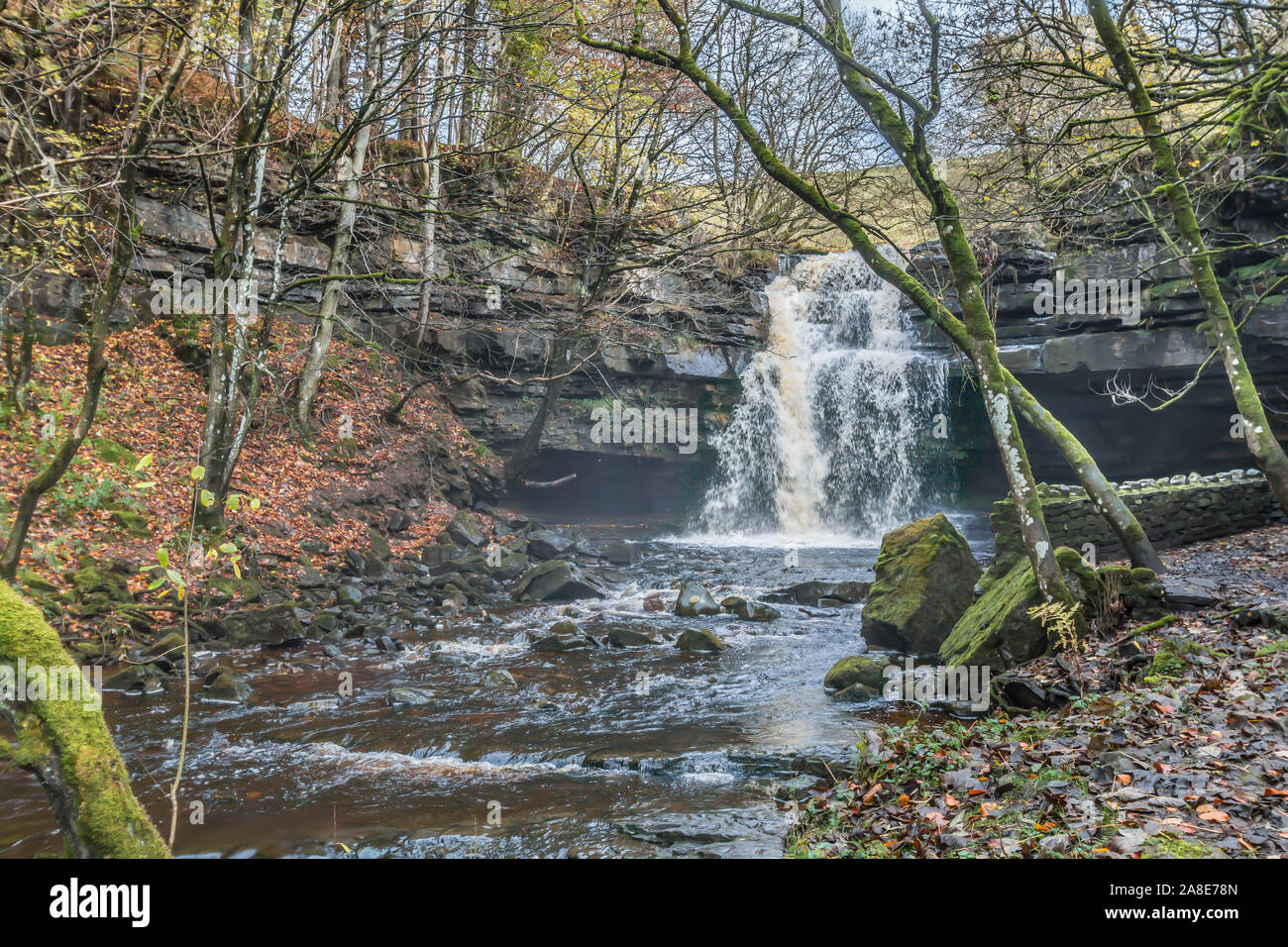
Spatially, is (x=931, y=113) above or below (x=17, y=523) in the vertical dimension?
above

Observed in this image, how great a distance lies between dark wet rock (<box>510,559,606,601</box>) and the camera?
41.4 ft

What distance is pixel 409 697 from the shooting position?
7.63 meters

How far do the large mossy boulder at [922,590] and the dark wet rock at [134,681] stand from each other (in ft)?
27.6

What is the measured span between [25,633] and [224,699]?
581 centimetres

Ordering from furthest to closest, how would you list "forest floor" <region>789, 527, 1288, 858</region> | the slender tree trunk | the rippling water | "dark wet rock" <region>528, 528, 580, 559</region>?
"dark wet rock" <region>528, 528, 580, 559</region> → the slender tree trunk → the rippling water → "forest floor" <region>789, 527, 1288, 858</region>

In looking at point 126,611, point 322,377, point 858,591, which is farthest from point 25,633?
point 322,377

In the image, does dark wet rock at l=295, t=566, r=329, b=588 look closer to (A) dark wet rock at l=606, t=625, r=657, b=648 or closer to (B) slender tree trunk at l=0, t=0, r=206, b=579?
(B) slender tree trunk at l=0, t=0, r=206, b=579

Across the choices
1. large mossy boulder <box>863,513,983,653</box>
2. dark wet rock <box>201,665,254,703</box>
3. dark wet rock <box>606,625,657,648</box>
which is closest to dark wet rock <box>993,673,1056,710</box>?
large mossy boulder <box>863,513,983,653</box>

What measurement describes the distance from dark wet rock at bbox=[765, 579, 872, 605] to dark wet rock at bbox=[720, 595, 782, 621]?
84 centimetres

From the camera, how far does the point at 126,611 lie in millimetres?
8555

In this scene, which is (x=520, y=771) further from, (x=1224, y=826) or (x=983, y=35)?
(x=983, y=35)

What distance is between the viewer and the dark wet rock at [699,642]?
952 centimetres

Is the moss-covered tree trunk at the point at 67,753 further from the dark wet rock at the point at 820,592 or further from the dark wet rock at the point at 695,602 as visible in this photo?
the dark wet rock at the point at 820,592

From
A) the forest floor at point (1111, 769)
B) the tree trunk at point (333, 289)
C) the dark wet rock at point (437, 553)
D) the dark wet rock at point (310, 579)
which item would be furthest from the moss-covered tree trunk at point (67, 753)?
the dark wet rock at point (437, 553)
